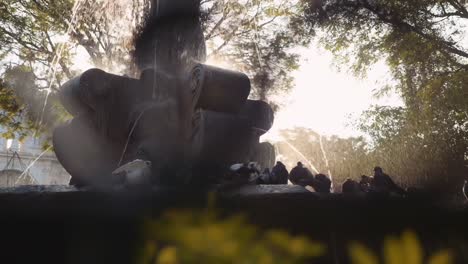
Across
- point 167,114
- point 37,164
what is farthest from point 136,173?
point 37,164

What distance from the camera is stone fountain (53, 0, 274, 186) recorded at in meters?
3.43

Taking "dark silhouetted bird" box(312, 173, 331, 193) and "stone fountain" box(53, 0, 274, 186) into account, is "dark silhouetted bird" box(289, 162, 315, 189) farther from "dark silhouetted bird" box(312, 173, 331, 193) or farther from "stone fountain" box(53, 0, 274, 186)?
"stone fountain" box(53, 0, 274, 186)

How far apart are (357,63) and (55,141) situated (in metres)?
12.6

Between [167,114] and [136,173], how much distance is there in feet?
4.11

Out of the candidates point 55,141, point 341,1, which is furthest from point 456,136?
point 55,141

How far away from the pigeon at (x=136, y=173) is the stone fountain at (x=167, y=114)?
4.1 inches

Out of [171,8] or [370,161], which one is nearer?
[171,8]

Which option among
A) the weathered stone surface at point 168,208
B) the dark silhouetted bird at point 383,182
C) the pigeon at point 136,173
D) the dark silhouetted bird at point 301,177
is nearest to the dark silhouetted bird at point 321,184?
the dark silhouetted bird at point 301,177

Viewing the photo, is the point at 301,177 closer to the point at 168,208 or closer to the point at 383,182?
the point at 383,182

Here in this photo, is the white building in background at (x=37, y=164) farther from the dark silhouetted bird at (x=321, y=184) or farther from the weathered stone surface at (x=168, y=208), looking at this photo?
the weathered stone surface at (x=168, y=208)

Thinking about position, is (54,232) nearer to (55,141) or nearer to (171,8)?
(55,141)

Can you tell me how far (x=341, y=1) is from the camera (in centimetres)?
1295

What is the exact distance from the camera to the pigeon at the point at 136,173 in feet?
8.70

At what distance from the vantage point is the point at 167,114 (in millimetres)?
3895
